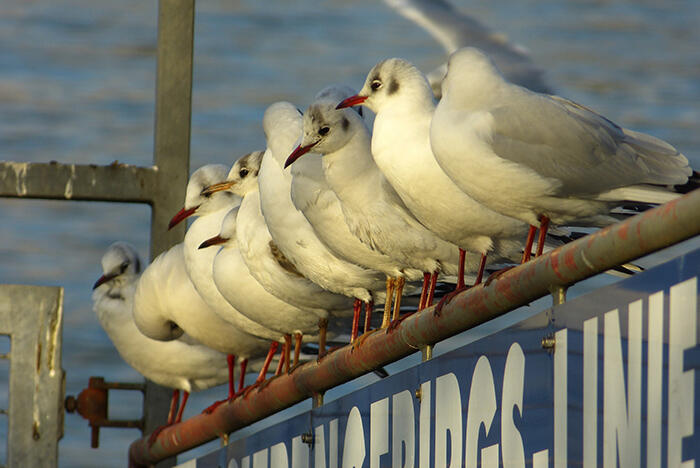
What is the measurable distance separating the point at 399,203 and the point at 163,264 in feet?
8.39

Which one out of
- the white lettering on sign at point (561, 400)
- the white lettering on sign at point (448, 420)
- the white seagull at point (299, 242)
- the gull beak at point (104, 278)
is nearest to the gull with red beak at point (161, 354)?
the gull beak at point (104, 278)

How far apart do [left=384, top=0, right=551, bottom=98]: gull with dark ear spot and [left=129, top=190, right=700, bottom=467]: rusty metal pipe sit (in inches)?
62.1

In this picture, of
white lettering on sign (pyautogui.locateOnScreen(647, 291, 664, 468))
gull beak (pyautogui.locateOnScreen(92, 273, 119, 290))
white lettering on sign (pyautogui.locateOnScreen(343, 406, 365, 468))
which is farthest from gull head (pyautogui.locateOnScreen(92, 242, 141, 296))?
white lettering on sign (pyautogui.locateOnScreen(647, 291, 664, 468))

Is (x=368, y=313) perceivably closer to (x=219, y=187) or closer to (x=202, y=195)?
(x=219, y=187)

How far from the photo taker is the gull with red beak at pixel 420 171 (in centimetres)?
439

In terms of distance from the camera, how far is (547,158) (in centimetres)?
402

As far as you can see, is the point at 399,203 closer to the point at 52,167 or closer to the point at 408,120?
the point at 408,120

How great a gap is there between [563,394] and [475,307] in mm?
636

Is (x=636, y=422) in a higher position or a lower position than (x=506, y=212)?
lower

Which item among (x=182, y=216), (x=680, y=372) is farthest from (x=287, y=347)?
(x=680, y=372)

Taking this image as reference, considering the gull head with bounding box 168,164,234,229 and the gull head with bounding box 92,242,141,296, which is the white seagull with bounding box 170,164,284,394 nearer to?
the gull head with bounding box 168,164,234,229

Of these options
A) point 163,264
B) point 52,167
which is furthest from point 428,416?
point 52,167

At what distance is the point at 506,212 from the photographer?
13.7 ft

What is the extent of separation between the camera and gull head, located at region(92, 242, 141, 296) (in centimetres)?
835
